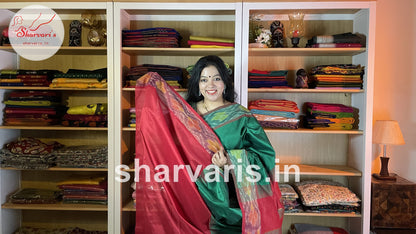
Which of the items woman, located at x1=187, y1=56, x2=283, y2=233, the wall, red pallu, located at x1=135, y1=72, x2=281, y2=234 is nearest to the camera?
red pallu, located at x1=135, y1=72, x2=281, y2=234

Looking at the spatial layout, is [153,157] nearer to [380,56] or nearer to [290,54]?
[290,54]

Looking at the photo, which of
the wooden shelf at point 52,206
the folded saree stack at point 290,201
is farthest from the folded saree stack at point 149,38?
the folded saree stack at point 290,201

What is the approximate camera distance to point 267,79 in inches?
115

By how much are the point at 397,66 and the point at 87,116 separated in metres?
2.65

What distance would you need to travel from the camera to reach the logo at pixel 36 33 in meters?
3.03

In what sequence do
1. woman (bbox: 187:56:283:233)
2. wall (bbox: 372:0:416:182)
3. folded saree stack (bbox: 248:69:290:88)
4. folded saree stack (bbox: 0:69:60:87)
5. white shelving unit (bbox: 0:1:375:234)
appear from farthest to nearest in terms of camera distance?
wall (bbox: 372:0:416:182), folded saree stack (bbox: 0:69:60:87), folded saree stack (bbox: 248:69:290:88), white shelving unit (bbox: 0:1:375:234), woman (bbox: 187:56:283:233)

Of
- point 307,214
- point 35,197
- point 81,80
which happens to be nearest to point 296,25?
point 307,214

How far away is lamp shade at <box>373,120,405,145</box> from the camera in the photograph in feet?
9.45

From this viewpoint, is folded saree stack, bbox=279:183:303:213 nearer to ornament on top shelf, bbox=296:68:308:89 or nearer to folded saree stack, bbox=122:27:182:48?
ornament on top shelf, bbox=296:68:308:89

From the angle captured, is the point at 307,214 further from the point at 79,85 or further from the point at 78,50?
the point at 78,50

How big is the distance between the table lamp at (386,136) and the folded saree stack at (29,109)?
260cm

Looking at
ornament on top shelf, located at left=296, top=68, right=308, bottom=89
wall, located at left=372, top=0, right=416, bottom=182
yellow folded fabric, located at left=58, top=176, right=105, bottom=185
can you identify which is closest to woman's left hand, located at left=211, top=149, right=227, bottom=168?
ornament on top shelf, located at left=296, top=68, right=308, bottom=89

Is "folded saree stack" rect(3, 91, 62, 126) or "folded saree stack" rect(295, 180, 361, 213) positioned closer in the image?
"folded saree stack" rect(295, 180, 361, 213)

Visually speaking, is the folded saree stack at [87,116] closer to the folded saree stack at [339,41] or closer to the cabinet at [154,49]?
the cabinet at [154,49]
